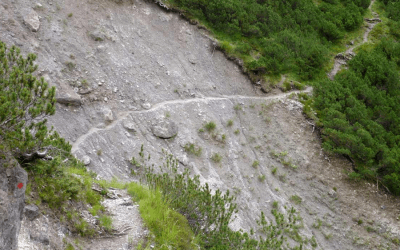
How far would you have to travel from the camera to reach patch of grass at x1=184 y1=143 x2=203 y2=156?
64.0ft

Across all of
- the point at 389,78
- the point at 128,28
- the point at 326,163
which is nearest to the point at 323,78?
the point at 389,78

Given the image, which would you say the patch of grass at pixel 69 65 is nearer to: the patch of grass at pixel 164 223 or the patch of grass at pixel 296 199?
the patch of grass at pixel 164 223

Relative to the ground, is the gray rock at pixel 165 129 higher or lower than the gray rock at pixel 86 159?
lower

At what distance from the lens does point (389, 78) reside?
1059 inches

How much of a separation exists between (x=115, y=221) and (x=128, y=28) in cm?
1852

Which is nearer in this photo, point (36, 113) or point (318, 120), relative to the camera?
point (36, 113)

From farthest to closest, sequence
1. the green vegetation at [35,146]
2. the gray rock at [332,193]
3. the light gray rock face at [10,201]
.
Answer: the gray rock at [332,193] < the green vegetation at [35,146] < the light gray rock face at [10,201]

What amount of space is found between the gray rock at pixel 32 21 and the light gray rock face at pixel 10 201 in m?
16.2

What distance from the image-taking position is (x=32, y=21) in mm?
19375

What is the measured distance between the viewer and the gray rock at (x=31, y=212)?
6.58 metres

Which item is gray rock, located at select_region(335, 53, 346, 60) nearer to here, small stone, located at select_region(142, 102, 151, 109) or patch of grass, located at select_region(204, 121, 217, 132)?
patch of grass, located at select_region(204, 121, 217, 132)

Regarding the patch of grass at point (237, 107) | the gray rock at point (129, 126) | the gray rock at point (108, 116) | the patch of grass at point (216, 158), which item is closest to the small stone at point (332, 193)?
the patch of grass at point (216, 158)

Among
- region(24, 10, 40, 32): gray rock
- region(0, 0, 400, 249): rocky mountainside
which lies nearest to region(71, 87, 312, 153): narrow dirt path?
region(0, 0, 400, 249): rocky mountainside

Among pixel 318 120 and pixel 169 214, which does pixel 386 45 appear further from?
pixel 169 214
